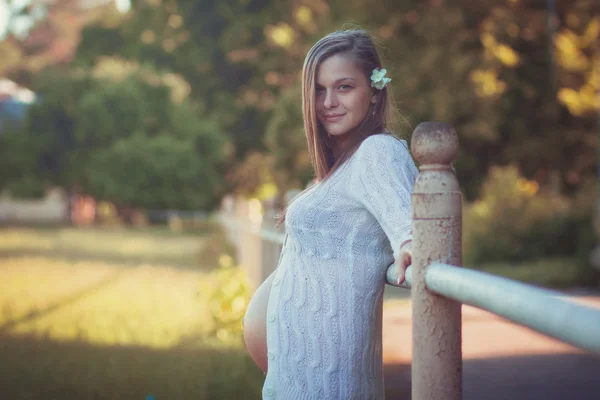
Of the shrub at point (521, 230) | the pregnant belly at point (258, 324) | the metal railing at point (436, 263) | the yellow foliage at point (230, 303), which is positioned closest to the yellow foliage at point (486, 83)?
the shrub at point (521, 230)

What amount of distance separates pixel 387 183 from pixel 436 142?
45 cm

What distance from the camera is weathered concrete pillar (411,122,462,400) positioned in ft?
5.31

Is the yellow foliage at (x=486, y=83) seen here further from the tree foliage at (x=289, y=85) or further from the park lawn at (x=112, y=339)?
the park lawn at (x=112, y=339)

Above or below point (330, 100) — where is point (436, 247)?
below

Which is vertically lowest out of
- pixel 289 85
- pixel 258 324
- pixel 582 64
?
pixel 258 324

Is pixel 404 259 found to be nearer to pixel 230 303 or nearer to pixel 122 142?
pixel 230 303

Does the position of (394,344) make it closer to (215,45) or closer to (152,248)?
(152,248)

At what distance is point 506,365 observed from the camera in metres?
5.68

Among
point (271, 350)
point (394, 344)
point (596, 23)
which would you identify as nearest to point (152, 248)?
point (596, 23)

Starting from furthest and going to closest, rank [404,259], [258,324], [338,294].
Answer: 1. [258,324]
2. [338,294]
3. [404,259]

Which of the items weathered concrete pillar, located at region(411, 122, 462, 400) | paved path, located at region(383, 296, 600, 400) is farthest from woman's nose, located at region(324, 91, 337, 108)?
paved path, located at region(383, 296, 600, 400)

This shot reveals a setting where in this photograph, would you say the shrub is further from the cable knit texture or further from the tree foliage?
the cable knit texture

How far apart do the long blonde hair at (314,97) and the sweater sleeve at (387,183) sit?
0.60ft

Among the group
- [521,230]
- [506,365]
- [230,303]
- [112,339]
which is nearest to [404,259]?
[506,365]
